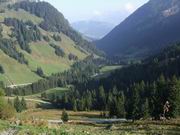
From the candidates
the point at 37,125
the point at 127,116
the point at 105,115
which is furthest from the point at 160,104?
the point at 37,125

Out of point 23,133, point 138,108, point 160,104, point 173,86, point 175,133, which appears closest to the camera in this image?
point 23,133

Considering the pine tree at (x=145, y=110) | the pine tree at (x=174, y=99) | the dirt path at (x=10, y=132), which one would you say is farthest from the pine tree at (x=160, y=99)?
the dirt path at (x=10, y=132)

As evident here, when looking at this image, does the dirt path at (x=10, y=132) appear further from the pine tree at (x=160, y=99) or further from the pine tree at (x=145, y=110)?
the pine tree at (x=145, y=110)

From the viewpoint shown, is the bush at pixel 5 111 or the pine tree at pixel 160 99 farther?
the pine tree at pixel 160 99

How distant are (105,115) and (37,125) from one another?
465 feet

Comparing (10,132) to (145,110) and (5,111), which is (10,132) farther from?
(145,110)

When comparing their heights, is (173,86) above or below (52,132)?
above

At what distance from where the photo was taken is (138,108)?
424 ft

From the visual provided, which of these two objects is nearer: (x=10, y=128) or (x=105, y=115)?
(x=10, y=128)

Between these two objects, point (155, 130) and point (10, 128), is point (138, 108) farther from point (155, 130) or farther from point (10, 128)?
point (10, 128)

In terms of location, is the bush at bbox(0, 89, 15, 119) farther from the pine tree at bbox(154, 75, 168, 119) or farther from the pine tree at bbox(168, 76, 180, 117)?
the pine tree at bbox(154, 75, 168, 119)

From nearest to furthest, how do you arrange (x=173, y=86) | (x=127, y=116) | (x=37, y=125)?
(x=37, y=125) < (x=173, y=86) < (x=127, y=116)

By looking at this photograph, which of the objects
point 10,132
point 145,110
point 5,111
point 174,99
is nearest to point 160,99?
point 145,110

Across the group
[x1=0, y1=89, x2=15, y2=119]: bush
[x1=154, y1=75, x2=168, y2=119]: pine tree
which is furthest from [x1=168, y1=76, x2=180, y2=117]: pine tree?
[x1=0, y1=89, x2=15, y2=119]: bush
